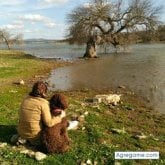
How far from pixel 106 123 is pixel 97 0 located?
1547 inches

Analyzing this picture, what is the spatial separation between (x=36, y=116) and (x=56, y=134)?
24.5 inches

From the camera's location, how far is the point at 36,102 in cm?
947

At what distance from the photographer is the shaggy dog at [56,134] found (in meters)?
9.27

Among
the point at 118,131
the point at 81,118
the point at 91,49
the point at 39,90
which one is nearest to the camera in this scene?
the point at 39,90

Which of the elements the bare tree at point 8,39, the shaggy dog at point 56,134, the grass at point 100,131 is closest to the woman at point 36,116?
the shaggy dog at point 56,134

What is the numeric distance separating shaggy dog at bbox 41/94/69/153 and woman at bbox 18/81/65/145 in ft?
0.41

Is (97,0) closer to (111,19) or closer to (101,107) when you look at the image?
(111,19)

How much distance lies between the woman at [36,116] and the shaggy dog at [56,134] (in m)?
0.12

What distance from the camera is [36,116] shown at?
372 inches

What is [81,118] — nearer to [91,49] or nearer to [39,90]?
[39,90]

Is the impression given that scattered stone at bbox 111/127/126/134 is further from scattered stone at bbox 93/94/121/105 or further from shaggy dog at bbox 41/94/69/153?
scattered stone at bbox 93/94/121/105

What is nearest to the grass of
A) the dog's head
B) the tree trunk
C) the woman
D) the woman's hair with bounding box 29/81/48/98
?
the woman

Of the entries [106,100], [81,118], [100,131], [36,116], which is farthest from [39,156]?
[106,100]

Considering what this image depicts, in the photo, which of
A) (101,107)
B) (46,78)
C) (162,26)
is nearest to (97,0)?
(162,26)
